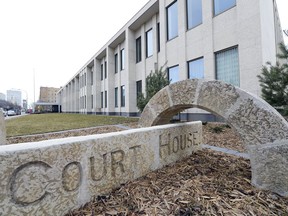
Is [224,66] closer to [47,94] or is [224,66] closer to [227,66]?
[227,66]

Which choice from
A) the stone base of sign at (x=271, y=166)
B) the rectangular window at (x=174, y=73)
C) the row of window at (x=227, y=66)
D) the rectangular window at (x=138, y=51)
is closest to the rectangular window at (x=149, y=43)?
the rectangular window at (x=138, y=51)

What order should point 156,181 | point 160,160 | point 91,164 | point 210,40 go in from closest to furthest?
point 91,164 → point 156,181 → point 160,160 → point 210,40

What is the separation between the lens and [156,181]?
278cm

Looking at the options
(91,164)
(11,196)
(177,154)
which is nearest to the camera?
(11,196)

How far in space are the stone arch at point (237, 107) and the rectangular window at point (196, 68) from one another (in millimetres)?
9604

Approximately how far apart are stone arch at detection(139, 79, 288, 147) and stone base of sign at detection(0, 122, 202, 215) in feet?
3.21

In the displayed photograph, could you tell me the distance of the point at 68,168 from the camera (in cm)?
199

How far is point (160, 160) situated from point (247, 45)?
913cm

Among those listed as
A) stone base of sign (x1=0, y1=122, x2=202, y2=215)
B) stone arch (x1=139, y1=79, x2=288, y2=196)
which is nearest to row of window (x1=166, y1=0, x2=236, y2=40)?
stone arch (x1=139, y1=79, x2=288, y2=196)

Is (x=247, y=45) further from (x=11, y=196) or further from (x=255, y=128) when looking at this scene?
(x=11, y=196)

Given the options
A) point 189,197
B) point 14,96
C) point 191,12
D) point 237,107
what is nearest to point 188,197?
point 189,197

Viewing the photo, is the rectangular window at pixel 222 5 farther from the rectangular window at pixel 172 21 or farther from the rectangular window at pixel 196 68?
the rectangular window at pixel 172 21

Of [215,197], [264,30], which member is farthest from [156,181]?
[264,30]

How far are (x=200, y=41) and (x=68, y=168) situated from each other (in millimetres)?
12675
